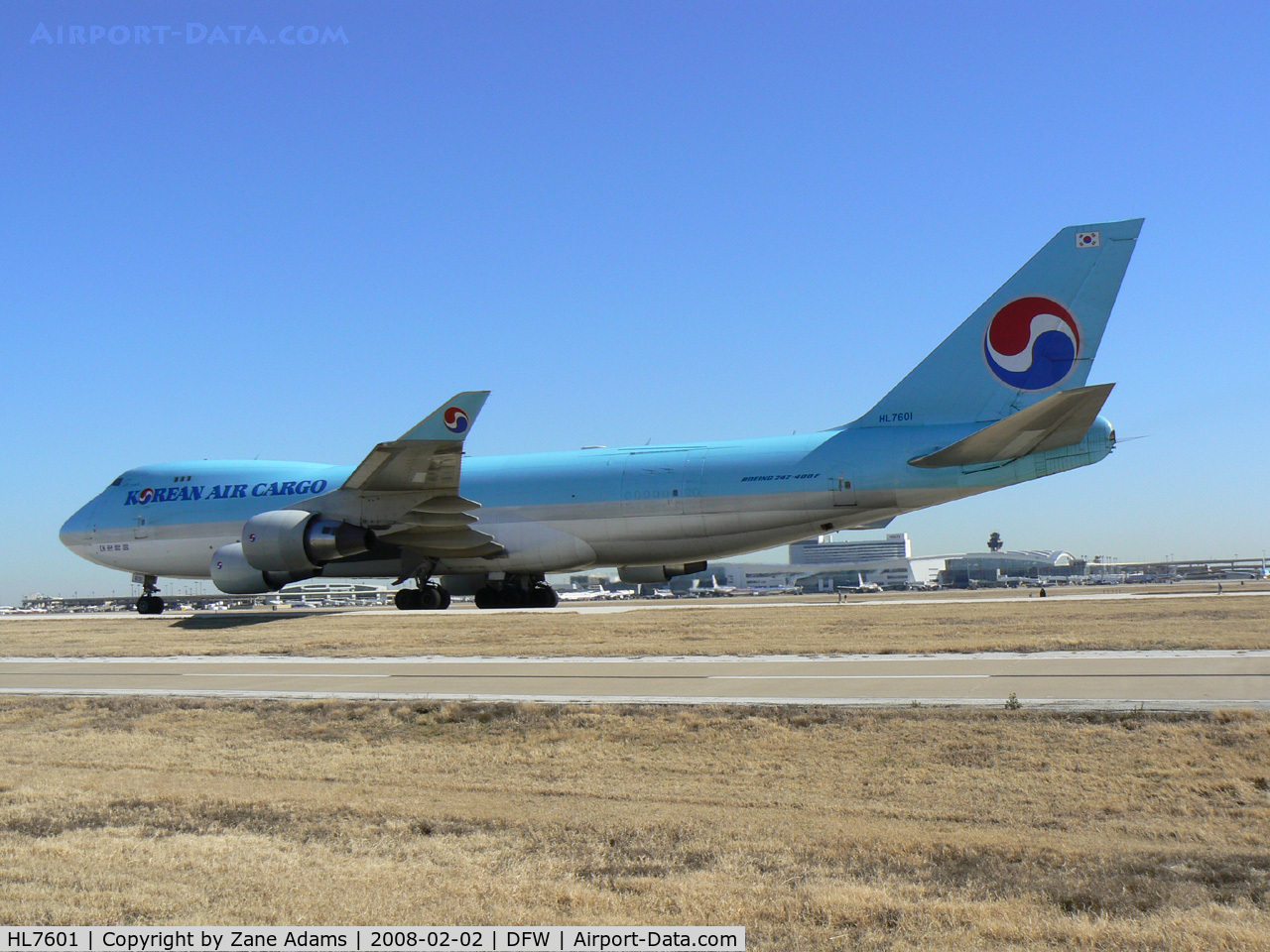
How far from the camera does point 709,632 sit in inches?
749

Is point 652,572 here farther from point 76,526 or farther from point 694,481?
point 76,526

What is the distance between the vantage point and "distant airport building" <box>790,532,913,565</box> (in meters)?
134

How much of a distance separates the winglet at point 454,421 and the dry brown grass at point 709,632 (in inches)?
169

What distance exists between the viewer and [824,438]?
2545 cm

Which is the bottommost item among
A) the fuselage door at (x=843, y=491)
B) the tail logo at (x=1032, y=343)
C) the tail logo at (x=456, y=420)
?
A: the fuselage door at (x=843, y=491)

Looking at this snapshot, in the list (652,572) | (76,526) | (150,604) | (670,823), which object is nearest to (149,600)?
(150,604)

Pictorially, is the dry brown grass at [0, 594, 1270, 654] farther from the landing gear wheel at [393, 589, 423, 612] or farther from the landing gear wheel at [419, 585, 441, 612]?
the landing gear wheel at [419, 585, 441, 612]

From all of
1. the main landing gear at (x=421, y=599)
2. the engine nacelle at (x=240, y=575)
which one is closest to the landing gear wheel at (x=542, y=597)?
the main landing gear at (x=421, y=599)

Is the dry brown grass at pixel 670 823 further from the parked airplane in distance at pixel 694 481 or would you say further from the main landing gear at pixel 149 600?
the main landing gear at pixel 149 600

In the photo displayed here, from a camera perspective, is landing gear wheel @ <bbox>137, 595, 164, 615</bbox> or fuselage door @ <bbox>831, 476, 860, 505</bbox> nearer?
fuselage door @ <bbox>831, 476, 860, 505</bbox>

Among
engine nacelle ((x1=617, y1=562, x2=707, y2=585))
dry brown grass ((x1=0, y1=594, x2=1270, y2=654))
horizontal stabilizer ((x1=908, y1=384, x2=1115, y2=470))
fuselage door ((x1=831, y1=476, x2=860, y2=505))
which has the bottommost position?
dry brown grass ((x1=0, y1=594, x2=1270, y2=654))

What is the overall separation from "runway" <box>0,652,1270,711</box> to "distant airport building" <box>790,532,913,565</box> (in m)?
119

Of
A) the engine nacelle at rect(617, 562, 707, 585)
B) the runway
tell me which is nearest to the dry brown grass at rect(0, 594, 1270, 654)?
the runway

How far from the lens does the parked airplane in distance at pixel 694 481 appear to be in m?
23.8
